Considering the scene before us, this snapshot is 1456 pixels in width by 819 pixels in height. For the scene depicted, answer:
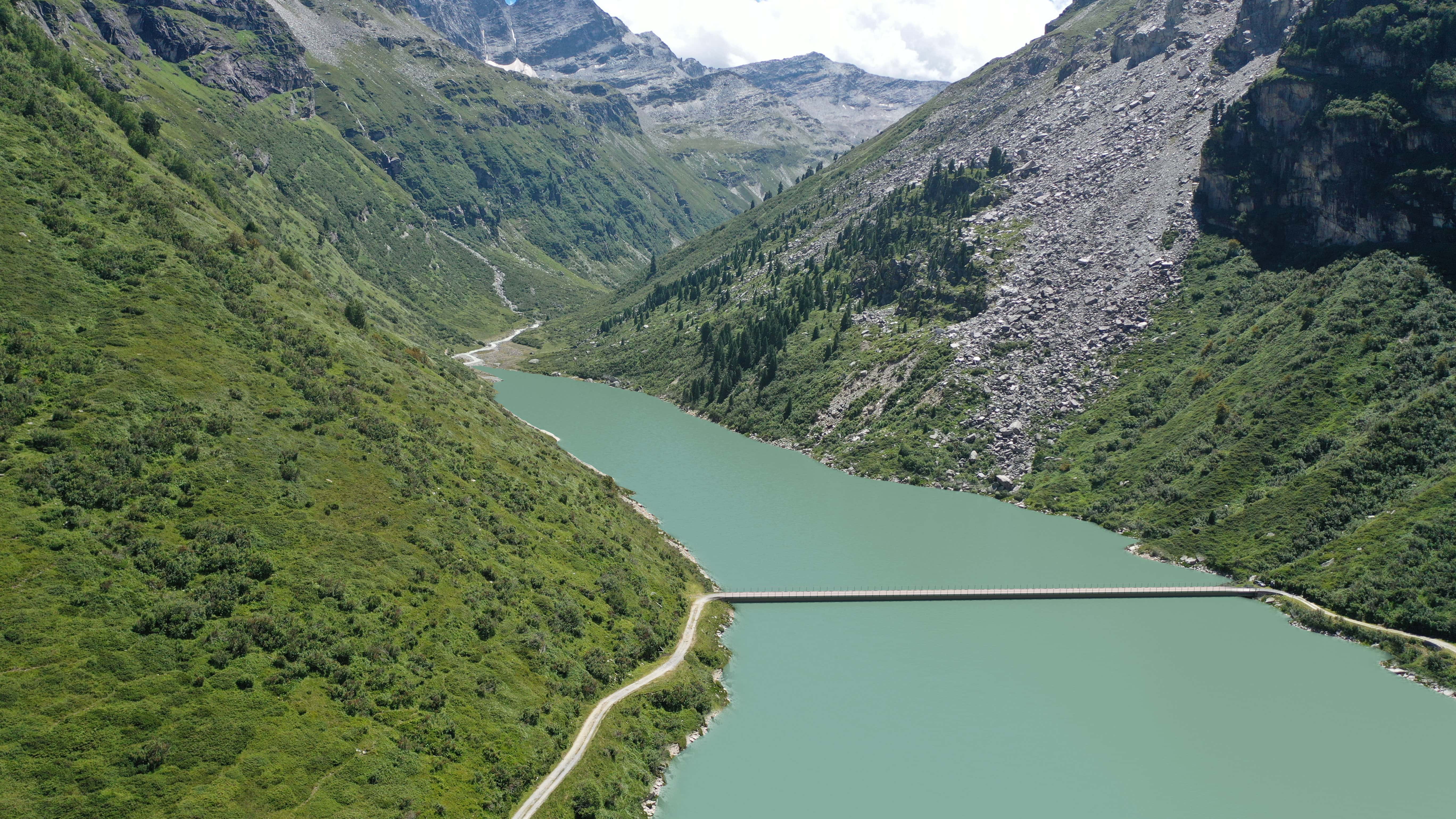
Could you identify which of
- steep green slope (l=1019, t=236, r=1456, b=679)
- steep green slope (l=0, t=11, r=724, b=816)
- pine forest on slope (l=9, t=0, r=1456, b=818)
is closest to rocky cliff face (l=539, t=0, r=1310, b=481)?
pine forest on slope (l=9, t=0, r=1456, b=818)

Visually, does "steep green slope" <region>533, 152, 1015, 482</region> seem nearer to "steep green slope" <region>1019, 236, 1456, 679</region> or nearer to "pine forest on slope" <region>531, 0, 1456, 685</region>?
"pine forest on slope" <region>531, 0, 1456, 685</region>

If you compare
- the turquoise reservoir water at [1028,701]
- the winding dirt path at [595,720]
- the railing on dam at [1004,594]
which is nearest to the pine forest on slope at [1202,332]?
the railing on dam at [1004,594]

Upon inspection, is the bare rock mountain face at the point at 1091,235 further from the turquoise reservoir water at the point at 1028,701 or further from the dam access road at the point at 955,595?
the dam access road at the point at 955,595

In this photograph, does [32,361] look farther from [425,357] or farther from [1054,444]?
[1054,444]

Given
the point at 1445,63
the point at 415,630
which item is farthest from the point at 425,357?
the point at 1445,63

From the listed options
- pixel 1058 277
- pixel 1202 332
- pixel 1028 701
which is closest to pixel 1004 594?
pixel 1028 701

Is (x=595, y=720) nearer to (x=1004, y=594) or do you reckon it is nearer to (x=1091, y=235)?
(x=1004, y=594)
